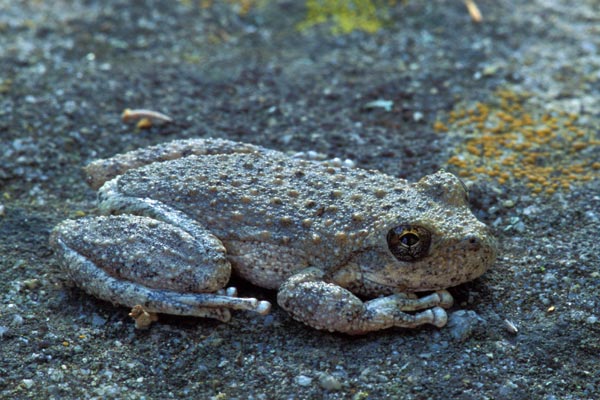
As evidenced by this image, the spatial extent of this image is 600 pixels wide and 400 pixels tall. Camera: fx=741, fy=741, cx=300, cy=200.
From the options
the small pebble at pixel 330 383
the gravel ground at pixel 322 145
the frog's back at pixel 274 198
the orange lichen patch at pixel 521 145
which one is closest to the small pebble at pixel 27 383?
the gravel ground at pixel 322 145

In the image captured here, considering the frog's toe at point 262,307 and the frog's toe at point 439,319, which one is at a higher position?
the frog's toe at point 439,319

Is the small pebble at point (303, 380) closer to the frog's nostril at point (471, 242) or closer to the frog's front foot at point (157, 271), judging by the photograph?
the frog's front foot at point (157, 271)

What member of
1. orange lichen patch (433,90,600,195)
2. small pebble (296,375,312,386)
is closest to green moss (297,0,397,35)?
→ orange lichen patch (433,90,600,195)

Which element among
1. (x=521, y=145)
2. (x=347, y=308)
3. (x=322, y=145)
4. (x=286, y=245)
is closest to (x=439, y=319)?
(x=347, y=308)

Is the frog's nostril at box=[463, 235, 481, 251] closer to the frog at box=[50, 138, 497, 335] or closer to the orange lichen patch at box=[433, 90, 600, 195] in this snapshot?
the frog at box=[50, 138, 497, 335]

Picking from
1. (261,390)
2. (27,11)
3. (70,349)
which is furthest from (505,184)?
(27,11)
